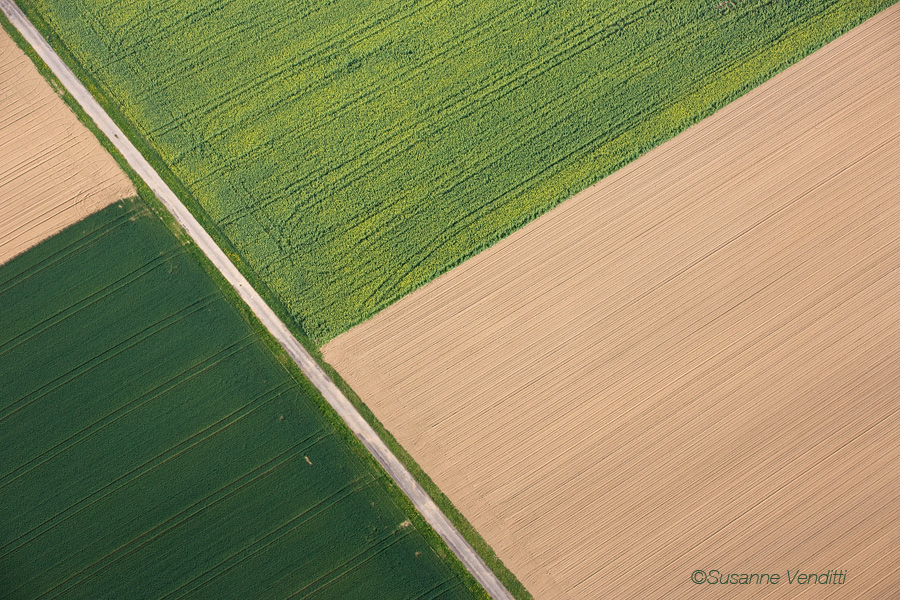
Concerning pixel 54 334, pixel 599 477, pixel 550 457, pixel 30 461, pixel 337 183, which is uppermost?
pixel 54 334

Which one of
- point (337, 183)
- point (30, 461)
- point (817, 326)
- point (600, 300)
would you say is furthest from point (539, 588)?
point (30, 461)

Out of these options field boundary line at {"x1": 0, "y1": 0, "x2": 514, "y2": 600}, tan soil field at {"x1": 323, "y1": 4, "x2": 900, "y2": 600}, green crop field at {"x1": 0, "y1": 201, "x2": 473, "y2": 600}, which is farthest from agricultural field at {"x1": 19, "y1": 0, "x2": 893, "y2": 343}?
green crop field at {"x1": 0, "y1": 201, "x2": 473, "y2": 600}

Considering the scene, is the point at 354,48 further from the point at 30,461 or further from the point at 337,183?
the point at 30,461

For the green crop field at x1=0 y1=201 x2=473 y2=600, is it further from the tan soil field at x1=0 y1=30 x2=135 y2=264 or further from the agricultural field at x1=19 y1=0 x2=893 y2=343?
the agricultural field at x1=19 y1=0 x2=893 y2=343

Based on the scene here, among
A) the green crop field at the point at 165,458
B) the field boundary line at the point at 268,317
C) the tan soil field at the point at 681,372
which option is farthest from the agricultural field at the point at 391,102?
the green crop field at the point at 165,458

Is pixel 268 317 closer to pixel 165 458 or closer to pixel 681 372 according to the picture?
pixel 165 458

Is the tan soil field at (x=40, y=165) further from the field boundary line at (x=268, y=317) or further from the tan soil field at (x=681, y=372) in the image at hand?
the tan soil field at (x=681, y=372)
